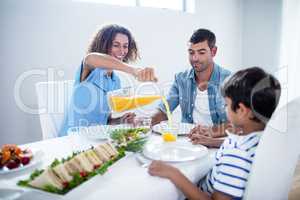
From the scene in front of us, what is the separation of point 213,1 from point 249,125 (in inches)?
93.7

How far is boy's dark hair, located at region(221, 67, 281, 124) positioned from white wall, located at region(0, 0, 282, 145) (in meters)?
1.43

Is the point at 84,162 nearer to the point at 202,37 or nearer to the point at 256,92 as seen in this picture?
the point at 256,92

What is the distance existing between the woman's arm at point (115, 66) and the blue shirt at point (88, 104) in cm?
8

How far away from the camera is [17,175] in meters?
0.79

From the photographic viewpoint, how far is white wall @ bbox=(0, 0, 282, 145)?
1.75m

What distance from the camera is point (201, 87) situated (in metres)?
1.56

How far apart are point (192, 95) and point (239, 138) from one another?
76 centimetres

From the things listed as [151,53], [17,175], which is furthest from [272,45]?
[17,175]

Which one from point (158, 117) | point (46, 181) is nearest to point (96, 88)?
point (158, 117)

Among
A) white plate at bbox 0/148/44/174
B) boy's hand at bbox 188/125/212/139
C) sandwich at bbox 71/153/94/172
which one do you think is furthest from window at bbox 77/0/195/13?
sandwich at bbox 71/153/94/172

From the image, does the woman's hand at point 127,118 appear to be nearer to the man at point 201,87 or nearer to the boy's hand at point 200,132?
the man at point 201,87

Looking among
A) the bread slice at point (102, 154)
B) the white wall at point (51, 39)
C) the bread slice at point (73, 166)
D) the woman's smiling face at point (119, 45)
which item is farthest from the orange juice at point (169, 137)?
the white wall at point (51, 39)

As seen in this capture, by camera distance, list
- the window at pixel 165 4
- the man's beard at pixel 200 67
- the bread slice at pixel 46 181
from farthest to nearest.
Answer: the window at pixel 165 4, the man's beard at pixel 200 67, the bread slice at pixel 46 181

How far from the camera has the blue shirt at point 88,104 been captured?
4.81 ft
